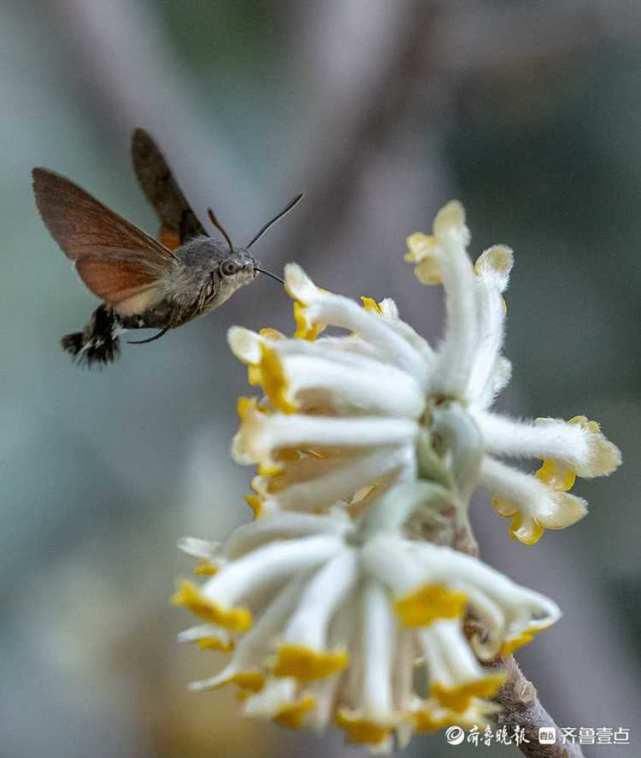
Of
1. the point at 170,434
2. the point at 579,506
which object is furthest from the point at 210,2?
the point at 579,506

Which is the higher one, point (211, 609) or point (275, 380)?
point (275, 380)

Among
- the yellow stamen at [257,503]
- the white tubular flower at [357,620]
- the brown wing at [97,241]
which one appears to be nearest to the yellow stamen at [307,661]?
the white tubular flower at [357,620]

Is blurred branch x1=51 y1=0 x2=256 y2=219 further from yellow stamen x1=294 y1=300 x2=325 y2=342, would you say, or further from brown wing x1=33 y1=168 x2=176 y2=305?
yellow stamen x1=294 y1=300 x2=325 y2=342

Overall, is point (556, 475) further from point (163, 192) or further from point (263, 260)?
point (263, 260)

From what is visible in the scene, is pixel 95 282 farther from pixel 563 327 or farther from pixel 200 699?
pixel 563 327

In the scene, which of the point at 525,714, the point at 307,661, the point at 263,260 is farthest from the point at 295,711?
the point at 263,260

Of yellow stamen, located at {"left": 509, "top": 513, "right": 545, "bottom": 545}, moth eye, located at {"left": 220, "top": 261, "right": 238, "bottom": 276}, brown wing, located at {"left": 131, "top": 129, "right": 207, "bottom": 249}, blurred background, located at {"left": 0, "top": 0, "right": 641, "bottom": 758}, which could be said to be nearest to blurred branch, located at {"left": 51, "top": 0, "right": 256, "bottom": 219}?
blurred background, located at {"left": 0, "top": 0, "right": 641, "bottom": 758}
